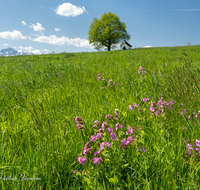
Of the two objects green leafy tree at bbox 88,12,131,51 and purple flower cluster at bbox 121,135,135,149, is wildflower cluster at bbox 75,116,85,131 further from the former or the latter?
green leafy tree at bbox 88,12,131,51

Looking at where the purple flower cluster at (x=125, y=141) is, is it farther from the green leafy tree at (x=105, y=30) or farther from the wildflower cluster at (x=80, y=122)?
the green leafy tree at (x=105, y=30)

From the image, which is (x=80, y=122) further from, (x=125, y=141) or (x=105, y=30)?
(x=105, y=30)

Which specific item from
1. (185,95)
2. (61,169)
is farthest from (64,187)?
(185,95)

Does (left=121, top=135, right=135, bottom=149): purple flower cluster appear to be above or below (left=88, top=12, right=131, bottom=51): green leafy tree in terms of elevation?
below

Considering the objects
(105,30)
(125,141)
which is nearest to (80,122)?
(125,141)

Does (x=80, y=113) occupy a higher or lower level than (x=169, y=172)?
higher

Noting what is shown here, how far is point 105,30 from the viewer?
5519 cm

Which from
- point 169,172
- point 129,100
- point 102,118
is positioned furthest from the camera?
point 129,100

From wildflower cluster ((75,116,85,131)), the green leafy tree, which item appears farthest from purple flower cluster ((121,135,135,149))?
the green leafy tree

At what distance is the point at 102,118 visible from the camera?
2.13m

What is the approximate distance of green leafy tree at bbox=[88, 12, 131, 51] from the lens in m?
56.8

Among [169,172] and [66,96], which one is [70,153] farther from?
[66,96]

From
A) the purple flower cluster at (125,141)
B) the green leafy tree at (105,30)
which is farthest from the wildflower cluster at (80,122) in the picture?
the green leafy tree at (105,30)

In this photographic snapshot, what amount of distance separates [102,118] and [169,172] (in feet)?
3.57
